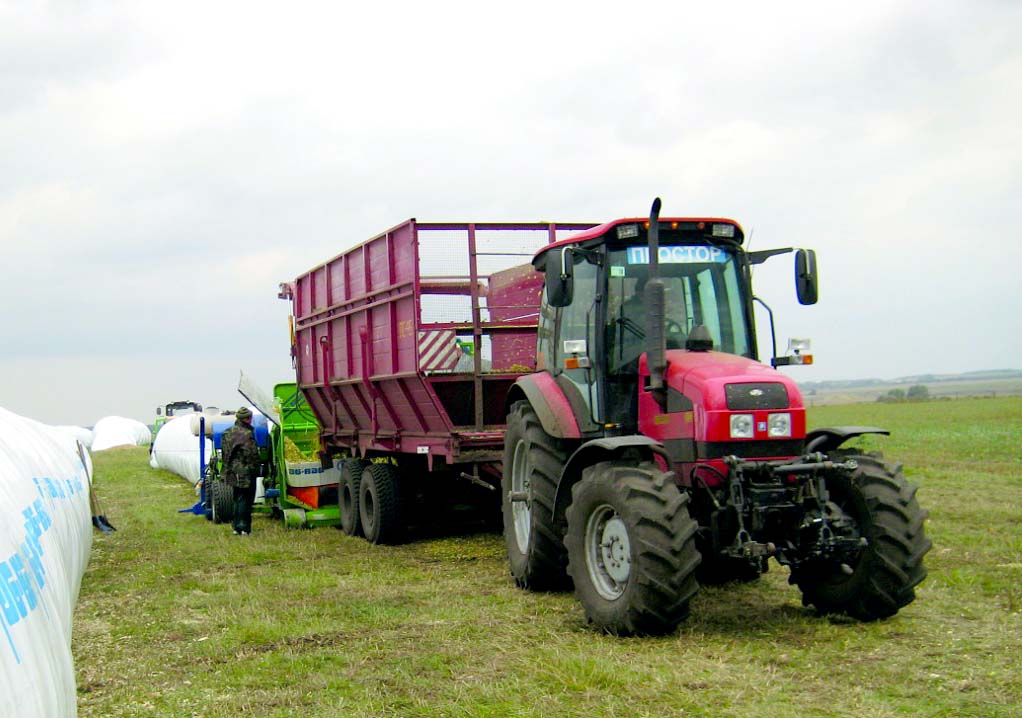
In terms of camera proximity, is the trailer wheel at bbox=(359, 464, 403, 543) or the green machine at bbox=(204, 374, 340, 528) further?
the green machine at bbox=(204, 374, 340, 528)

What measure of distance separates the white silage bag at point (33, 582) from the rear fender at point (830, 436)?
445cm

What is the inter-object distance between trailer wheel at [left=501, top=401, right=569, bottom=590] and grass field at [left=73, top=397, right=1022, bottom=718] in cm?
19

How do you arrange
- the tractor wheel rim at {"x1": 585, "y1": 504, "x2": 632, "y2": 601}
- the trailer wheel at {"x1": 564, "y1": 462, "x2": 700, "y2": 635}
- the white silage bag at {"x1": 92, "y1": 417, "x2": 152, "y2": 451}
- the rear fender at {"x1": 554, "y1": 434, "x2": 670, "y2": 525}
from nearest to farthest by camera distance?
the trailer wheel at {"x1": 564, "y1": 462, "x2": 700, "y2": 635}, the tractor wheel rim at {"x1": 585, "y1": 504, "x2": 632, "y2": 601}, the rear fender at {"x1": 554, "y1": 434, "x2": 670, "y2": 525}, the white silage bag at {"x1": 92, "y1": 417, "x2": 152, "y2": 451}

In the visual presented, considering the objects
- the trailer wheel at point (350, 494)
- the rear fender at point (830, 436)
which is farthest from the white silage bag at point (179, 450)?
the rear fender at point (830, 436)

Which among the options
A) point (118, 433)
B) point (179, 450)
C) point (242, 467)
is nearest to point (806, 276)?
point (242, 467)

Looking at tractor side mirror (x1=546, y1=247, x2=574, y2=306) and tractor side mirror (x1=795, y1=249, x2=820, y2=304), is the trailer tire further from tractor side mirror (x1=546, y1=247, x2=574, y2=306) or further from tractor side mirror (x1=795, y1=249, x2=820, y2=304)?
tractor side mirror (x1=795, y1=249, x2=820, y2=304)

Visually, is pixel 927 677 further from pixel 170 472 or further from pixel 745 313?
pixel 170 472

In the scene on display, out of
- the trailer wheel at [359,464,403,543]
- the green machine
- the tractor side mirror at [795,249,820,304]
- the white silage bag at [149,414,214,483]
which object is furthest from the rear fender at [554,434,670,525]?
the white silage bag at [149,414,214,483]

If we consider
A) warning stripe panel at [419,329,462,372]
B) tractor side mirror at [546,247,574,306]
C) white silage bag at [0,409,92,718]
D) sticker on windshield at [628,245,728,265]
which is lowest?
white silage bag at [0,409,92,718]

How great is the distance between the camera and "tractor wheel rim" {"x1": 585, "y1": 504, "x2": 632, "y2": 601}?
20.4 ft

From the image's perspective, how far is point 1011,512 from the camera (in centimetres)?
1081

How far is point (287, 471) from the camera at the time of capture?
13.5 meters

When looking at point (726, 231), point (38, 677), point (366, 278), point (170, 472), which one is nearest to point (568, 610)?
point (726, 231)

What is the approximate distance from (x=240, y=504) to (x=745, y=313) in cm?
750
